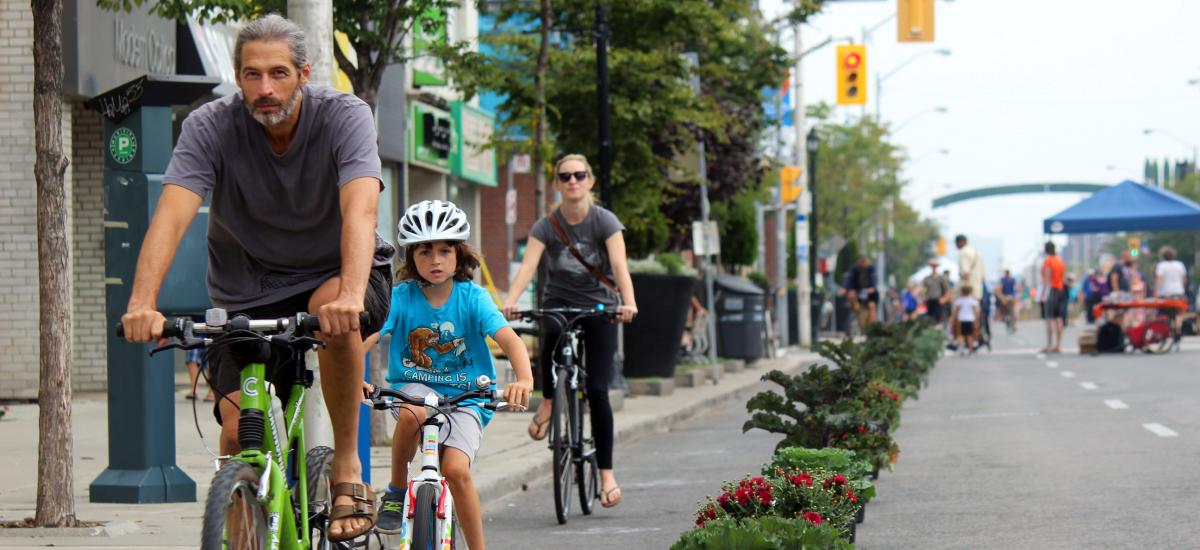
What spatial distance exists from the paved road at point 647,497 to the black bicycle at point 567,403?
21cm

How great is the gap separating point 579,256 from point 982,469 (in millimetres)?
3222

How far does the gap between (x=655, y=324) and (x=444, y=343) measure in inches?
538

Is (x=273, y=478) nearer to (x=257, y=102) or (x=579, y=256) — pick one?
(x=257, y=102)

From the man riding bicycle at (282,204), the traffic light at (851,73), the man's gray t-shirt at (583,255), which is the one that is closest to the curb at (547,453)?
the man's gray t-shirt at (583,255)

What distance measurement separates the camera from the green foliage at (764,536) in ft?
18.5

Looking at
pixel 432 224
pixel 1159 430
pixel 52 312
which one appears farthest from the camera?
pixel 1159 430

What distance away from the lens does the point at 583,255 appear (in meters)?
9.56

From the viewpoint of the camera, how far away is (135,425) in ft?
30.0

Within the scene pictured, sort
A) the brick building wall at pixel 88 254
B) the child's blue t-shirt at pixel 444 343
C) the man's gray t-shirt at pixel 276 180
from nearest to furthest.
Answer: the man's gray t-shirt at pixel 276 180
the child's blue t-shirt at pixel 444 343
the brick building wall at pixel 88 254

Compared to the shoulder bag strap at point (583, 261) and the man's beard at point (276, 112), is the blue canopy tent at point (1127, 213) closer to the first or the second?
the shoulder bag strap at point (583, 261)

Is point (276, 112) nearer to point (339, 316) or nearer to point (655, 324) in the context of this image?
point (339, 316)

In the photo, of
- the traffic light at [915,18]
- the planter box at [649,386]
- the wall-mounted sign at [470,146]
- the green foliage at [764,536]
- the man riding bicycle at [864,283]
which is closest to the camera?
the green foliage at [764,536]

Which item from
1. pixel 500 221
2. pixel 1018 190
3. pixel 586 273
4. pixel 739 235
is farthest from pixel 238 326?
pixel 1018 190

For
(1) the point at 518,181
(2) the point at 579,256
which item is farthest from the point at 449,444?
(1) the point at 518,181
